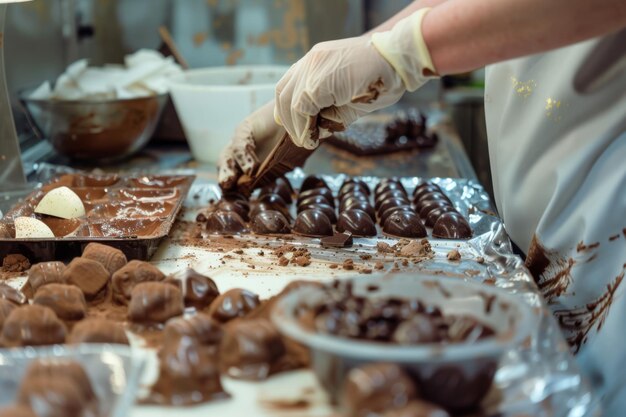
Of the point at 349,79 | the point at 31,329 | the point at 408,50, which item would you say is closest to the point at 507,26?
the point at 408,50

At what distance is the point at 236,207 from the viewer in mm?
2715

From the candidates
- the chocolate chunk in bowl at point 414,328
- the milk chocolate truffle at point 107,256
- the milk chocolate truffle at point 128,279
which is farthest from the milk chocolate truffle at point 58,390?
→ the milk chocolate truffle at point 107,256

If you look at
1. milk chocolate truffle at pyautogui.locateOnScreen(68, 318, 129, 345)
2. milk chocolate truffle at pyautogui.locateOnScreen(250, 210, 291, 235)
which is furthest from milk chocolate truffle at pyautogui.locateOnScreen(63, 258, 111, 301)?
milk chocolate truffle at pyautogui.locateOnScreen(250, 210, 291, 235)

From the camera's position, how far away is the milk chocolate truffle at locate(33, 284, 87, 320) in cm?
178

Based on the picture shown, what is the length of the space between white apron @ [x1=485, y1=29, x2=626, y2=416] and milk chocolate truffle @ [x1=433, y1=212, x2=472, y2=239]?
148 mm

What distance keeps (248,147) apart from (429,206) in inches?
26.9

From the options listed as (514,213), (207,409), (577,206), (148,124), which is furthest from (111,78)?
(207,409)

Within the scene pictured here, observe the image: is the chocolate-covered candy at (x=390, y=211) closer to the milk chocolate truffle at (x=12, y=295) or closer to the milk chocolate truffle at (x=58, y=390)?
the milk chocolate truffle at (x=12, y=295)

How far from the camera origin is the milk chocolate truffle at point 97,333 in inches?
63.2

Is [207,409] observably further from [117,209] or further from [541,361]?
[117,209]

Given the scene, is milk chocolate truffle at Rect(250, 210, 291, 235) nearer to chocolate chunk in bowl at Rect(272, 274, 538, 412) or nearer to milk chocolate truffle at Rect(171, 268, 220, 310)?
milk chocolate truffle at Rect(171, 268, 220, 310)

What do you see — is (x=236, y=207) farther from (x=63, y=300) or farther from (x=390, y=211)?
(x=63, y=300)

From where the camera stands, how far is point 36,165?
10.9ft

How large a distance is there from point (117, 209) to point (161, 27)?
6.13ft
